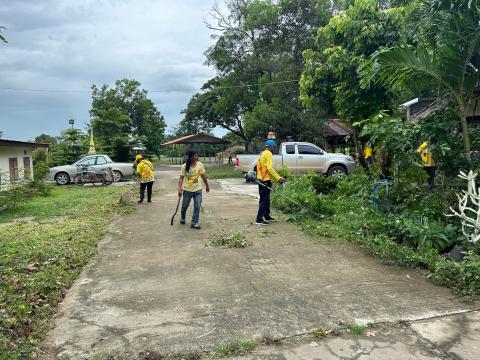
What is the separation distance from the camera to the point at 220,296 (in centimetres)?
457

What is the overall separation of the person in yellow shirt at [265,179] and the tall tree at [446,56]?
8.32ft

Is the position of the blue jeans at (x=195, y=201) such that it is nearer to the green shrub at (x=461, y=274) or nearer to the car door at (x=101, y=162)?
the green shrub at (x=461, y=274)

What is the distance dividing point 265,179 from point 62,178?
14976mm

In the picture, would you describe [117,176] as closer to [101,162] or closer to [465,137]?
[101,162]

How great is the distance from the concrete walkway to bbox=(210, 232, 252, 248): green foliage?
7.4 inches

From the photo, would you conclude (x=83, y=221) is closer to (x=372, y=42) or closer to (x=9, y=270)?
(x=9, y=270)

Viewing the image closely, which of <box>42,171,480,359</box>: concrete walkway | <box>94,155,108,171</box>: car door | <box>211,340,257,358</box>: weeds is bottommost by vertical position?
<box>211,340,257,358</box>: weeds

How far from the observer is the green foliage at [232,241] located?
6.74 m

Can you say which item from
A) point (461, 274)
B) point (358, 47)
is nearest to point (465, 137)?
point (461, 274)

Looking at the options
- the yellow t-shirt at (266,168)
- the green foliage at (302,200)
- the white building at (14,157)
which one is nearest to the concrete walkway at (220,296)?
the yellow t-shirt at (266,168)

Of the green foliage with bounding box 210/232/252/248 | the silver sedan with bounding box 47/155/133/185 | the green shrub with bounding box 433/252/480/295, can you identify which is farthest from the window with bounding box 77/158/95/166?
the green shrub with bounding box 433/252/480/295

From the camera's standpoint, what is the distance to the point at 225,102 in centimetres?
2822

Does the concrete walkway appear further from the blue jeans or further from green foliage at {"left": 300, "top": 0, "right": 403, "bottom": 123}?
green foliage at {"left": 300, "top": 0, "right": 403, "bottom": 123}

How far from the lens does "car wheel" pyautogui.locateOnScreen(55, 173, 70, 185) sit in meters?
20.4
